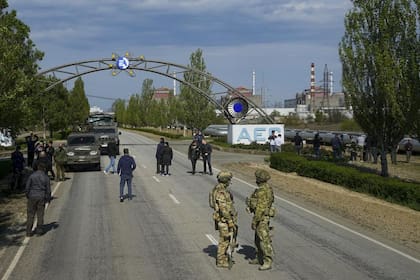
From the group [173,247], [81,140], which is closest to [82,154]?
[81,140]

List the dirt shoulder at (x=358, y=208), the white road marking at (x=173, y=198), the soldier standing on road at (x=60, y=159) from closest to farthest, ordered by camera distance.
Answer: the dirt shoulder at (x=358, y=208)
the white road marking at (x=173, y=198)
the soldier standing on road at (x=60, y=159)

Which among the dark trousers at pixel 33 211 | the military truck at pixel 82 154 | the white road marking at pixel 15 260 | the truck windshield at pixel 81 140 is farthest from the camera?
the truck windshield at pixel 81 140

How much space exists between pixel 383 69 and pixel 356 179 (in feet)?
14.5

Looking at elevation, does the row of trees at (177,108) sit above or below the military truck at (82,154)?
above

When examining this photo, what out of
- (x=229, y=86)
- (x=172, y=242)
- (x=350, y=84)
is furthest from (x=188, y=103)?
(x=172, y=242)

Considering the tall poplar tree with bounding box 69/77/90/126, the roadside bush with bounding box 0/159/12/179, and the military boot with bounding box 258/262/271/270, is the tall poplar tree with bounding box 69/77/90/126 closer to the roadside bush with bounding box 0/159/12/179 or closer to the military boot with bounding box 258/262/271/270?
the roadside bush with bounding box 0/159/12/179

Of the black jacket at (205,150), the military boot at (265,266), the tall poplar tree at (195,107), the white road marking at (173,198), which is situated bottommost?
the white road marking at (173,198)

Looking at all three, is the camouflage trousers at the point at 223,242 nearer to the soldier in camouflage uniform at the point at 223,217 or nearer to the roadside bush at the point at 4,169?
the soldier in camouflage uniform at the point at 223,217

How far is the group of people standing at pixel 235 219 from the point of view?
911 cm

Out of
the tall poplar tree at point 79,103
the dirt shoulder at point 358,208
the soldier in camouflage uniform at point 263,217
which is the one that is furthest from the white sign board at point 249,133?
the soldier in camouflage uniform at point 263,217

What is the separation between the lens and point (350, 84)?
2469cm

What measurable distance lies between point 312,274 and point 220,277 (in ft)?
4.70

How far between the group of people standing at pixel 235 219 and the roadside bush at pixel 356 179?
30.5ft

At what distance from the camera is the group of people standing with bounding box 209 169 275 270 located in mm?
9109
